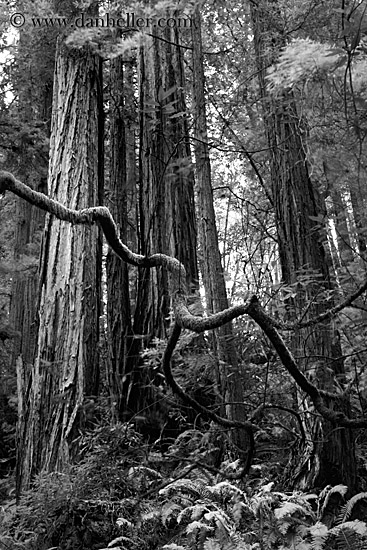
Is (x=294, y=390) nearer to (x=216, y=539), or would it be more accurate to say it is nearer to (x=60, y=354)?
(x=216, y=539)

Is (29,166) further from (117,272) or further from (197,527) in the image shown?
(197,527)

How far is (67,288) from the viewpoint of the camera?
5.92 m

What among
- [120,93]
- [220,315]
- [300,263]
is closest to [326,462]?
[300,263]

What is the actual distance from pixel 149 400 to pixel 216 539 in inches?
129

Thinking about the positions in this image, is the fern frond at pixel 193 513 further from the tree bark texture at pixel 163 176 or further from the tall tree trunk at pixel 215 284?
the tree bark texture at pixel 163 176

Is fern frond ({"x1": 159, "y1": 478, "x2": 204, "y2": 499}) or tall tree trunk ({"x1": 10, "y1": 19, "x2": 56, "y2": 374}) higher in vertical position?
tall tree trunk ({"x1": 10, "y1": 19, "x2": 56, "y2": 374})

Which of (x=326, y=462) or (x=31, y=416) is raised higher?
(x=31, y=416)

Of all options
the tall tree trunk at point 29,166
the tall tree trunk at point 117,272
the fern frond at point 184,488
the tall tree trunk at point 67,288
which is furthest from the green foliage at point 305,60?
the tall tree trunk at point 29,166

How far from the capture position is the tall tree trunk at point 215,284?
17.4 feet

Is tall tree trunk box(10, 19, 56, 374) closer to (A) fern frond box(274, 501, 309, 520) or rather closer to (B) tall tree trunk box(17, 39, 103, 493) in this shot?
(B) tall tree trunk box(17, 39, 103, 493)

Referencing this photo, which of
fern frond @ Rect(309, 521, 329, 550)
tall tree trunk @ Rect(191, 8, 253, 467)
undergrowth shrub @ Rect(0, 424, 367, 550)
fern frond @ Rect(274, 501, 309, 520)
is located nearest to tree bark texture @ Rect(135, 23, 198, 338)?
tall tree trunk @ Rect(191, 8, 253, 467)

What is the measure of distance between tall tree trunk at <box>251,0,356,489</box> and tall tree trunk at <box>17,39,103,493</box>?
1987 millimetres

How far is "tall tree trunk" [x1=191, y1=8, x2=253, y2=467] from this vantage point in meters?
5.30

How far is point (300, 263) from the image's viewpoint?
521 cm
